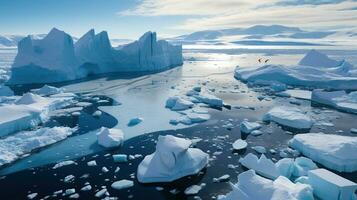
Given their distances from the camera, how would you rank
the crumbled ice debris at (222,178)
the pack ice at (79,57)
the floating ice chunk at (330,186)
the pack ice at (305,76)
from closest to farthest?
the floating ice chunk at (330,186), the crumbled ice debris at (222,178), the pack ice at (305,76), the pack ice at (79,57)

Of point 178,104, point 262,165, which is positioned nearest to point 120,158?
point 262,165

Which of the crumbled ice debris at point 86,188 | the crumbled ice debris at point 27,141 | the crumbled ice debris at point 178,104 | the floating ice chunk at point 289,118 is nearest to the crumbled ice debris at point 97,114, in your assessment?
the crumbled ice debris at point 27,141

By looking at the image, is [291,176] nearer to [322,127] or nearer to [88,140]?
[322,127]

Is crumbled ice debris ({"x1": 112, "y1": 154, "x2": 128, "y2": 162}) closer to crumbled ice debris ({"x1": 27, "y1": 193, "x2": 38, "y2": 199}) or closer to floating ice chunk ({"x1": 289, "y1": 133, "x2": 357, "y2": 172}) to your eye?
crumbled ice debris ({"x1": 27, "y1": 193, "x2": 38, "y2": 199})

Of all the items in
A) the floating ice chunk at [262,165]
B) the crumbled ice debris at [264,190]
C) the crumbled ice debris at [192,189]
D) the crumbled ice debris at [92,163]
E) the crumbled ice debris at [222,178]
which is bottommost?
the crumbled ice debris at [192,189]

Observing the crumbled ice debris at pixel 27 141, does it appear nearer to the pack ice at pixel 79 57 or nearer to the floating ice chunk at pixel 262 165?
the floating ice chunk at pixel 262 165

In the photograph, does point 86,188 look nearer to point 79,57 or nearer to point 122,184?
point 122,184

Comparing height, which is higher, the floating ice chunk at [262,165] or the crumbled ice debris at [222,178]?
the floating ice chunk at [262,165]

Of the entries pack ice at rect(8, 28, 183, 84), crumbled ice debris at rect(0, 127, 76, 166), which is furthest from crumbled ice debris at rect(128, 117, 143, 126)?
pack ice at rect(8, 28, 183, 84)
